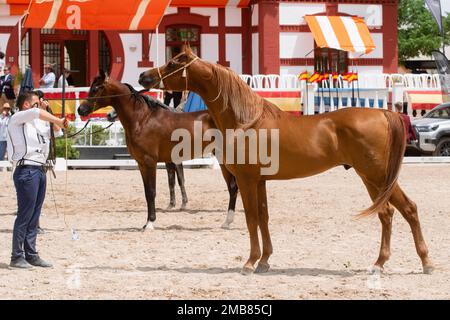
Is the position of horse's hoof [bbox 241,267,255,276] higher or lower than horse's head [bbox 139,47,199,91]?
lower

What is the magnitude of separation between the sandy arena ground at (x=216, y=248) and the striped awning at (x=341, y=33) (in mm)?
12350

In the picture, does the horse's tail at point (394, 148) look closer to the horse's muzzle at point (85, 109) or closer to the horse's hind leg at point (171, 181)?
the horse's muzzle at point (85, 109)

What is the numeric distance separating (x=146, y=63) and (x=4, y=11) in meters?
4.62

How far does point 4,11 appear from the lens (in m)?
30.4

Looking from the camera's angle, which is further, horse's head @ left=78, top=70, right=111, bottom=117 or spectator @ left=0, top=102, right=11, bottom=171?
spectator @ left=0, top=102, right=11, bottom=171

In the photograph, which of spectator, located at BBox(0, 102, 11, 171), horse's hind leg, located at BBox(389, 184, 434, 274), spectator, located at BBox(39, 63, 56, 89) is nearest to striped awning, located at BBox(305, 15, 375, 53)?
spectator, located at BBox(39, 63, 56, 89)

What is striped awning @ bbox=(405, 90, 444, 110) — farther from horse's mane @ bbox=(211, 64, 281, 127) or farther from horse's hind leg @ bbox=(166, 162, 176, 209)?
horse's mane @ bbox=(211, 64, 281, 127)

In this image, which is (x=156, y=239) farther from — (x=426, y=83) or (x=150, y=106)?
(x=426, y=83)

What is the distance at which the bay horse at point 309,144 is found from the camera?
31.2 ft

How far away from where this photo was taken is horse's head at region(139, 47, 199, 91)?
394 inches

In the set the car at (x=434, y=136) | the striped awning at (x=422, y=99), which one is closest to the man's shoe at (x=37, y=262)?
the car at (x=434, y=136)

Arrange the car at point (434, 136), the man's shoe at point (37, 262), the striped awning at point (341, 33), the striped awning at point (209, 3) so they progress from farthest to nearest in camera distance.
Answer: the striped awning at point (209, 3) < the striped awning at point (341, 33) < the car at point (434, 136) < the man's shoe at point (37, 262)

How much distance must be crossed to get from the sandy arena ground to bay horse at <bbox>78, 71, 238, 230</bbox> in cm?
74

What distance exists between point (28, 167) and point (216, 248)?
2.62 metres
